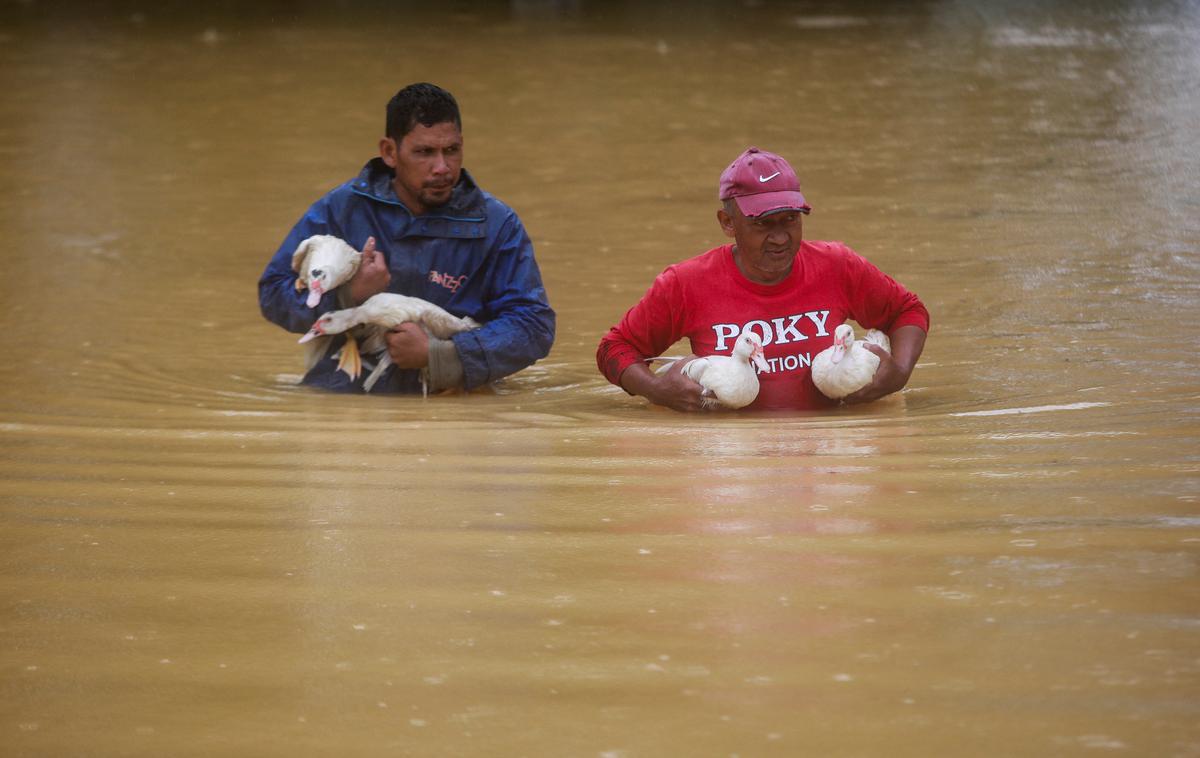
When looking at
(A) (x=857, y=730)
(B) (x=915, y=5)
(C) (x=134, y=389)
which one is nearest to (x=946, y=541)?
(A) (x=857, y=730)

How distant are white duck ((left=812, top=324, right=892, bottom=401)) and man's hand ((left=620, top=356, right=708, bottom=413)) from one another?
11.8 inches

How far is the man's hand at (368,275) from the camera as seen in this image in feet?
13.7

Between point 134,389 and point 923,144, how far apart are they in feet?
18.9

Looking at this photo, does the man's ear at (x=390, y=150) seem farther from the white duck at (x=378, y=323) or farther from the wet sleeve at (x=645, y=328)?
the wet sleeve at (x=645, y=328)

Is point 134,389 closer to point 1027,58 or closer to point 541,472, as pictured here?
point 541,472

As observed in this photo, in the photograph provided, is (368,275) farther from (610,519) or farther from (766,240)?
(610,519)

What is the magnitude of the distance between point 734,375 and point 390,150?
1.24m

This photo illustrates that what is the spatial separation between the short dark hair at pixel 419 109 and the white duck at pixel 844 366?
121 centimetres

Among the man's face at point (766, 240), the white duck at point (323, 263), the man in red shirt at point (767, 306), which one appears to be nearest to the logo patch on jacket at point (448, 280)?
the white duck at point (323, 263)

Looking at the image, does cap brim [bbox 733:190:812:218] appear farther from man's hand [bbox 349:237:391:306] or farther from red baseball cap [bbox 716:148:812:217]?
man's hand [bbox 349:237:391:306]

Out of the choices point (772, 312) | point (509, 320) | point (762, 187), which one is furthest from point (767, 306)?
point (509, 320)

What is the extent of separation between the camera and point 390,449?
3.21 m

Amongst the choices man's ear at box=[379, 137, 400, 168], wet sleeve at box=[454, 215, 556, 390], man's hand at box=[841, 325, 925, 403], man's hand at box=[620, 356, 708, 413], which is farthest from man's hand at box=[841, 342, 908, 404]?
man's ear at box=[379, 137, 400, 168]

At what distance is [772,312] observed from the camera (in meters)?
3.94
